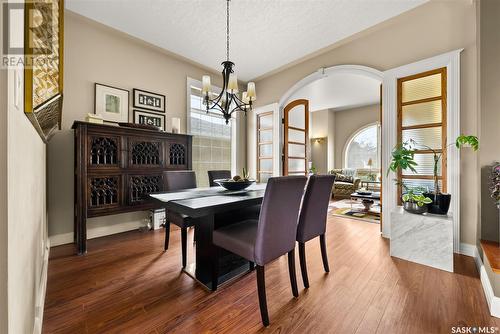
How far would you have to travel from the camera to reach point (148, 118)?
3.41 metres

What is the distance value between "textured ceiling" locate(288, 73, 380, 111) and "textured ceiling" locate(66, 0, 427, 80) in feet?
4.40

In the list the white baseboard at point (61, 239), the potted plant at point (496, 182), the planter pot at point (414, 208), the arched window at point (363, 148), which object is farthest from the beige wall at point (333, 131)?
the white baseboard at point (61, 239)

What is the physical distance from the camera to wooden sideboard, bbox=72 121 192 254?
2430mm

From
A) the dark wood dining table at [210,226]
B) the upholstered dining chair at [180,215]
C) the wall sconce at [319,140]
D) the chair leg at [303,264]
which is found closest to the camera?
the dark wood dining table at [210,226]

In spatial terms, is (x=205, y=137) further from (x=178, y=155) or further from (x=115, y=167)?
(x=115, y=167)

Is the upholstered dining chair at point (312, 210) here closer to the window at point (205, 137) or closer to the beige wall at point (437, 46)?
the beige wall at point (437, 46)

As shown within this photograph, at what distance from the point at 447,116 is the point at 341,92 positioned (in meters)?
3.91

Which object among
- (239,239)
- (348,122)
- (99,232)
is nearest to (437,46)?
(239,239)

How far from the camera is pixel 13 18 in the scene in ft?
2.13

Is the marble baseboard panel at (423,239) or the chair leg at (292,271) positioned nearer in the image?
the chair leg at (292,271)

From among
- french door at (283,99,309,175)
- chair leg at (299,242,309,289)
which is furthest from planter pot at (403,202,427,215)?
french door at (283,99,309,175)

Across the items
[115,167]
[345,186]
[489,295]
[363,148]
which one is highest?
[363,148]

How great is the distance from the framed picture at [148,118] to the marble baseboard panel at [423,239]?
3584 mm

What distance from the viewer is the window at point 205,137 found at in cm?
403
